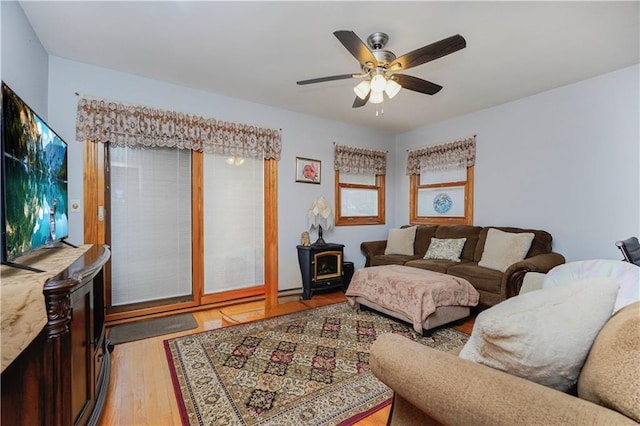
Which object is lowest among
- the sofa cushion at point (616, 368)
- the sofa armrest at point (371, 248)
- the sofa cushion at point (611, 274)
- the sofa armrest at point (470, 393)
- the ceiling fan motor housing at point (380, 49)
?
the sofa armrest at point (371, 248)

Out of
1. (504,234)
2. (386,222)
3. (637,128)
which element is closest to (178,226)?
(386,222)

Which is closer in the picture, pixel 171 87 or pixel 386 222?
pixel 171 87

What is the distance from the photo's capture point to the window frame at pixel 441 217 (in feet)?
14.4

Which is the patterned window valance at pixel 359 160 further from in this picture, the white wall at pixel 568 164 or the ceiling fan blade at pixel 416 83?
the ceiling fan blade at pixel 416 83

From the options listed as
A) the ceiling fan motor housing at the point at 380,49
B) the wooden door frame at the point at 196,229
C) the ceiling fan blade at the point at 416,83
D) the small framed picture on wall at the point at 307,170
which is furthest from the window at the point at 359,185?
the ceiling fan motor housing at the point at 380,49

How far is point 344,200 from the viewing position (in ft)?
16.1

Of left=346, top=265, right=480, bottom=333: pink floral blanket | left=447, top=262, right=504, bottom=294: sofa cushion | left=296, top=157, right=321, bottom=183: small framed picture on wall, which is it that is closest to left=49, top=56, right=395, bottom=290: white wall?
left=296, top=157, right=321, bottom=183: small framed picture on wall

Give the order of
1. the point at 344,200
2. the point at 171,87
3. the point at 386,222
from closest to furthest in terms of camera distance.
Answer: the point at 171,87
the point at 344,200
the point at 386,222

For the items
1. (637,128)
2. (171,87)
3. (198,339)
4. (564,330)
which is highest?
(171,87)

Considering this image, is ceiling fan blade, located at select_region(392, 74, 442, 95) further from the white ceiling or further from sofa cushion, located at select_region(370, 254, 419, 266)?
sofa cushion, located at select_region(370, 254, 419, 266)

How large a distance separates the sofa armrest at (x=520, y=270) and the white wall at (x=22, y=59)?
13.8 ft

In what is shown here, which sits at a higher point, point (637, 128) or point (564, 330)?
point (637, 128)

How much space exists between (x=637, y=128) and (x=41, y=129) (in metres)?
4.84

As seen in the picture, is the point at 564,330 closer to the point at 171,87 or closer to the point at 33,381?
the point at 33,381
